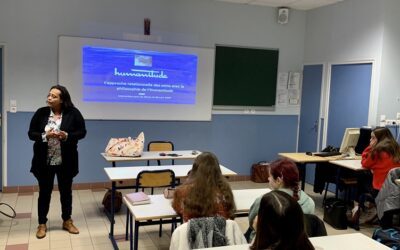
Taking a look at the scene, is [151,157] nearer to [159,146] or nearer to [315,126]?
[159,146]

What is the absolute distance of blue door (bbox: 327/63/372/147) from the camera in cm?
557

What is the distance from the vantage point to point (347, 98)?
589 centimetres

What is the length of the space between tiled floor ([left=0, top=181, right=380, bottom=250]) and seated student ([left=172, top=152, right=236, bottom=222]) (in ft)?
4.94

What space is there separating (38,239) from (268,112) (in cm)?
425

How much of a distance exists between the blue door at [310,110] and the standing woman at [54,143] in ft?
13.5

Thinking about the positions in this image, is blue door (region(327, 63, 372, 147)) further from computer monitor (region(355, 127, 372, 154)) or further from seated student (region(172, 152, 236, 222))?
seated student (region(172, 152, 236, 222))

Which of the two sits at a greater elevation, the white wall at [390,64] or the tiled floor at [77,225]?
the white wall at [390,64]

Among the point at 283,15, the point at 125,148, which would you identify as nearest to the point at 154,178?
the point at 125,148

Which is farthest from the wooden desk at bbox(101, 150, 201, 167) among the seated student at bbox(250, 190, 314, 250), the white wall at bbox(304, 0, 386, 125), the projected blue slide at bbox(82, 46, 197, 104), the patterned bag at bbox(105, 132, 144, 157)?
the seated student at bbox(250, 190, 314, 250)

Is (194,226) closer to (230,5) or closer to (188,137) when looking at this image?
(188,137)

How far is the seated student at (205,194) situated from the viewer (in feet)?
8.19

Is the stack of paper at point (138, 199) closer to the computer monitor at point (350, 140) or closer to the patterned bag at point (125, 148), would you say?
the patterned bag at point (125, 148)

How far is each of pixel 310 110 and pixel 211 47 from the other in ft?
6.65

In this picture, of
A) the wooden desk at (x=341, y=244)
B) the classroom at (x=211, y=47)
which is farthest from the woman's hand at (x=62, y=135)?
the wooden desk at (x=341, y=244)
